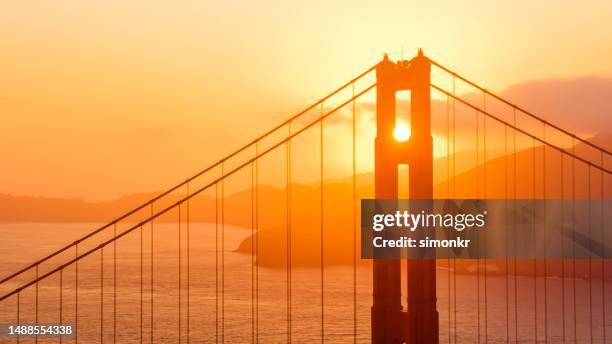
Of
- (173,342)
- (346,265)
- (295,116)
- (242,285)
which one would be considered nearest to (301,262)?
(346,265)

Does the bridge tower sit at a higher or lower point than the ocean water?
higher

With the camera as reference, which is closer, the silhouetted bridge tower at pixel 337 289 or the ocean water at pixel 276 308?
the silhouetted bridge tower at pixel 337 289

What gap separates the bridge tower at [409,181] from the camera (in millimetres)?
17617

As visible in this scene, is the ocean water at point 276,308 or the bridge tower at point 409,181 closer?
the bridge tower at point 409,181

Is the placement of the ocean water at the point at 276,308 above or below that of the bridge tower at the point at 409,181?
below

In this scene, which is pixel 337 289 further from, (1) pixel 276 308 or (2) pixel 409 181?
(2) pixel 409 181

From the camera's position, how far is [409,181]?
57.7 feet

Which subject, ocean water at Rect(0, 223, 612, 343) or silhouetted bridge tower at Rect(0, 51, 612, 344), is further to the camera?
ocean water at Rect(0, 223, 612, 343)

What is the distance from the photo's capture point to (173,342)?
78.2 meters

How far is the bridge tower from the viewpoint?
694 inches

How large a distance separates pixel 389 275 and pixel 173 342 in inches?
2478

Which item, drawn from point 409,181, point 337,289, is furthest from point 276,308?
point 409,181

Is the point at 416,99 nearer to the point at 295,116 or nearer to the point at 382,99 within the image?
the point at 382,99

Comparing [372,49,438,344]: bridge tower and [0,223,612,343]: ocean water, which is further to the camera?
[0,223,612,343]: ocean water
